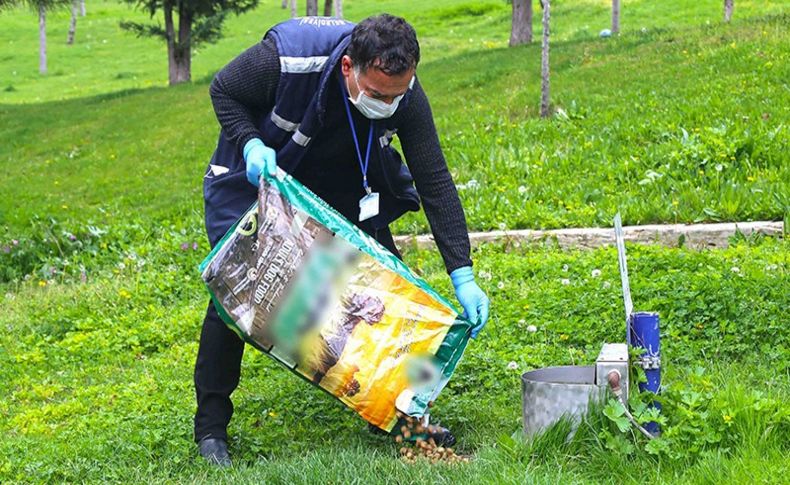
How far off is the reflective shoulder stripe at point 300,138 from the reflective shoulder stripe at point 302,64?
0.22m

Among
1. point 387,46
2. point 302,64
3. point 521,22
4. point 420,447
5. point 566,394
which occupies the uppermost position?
point 387,46

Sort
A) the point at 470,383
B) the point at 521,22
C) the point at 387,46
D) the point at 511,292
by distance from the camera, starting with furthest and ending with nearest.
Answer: the point at 521,22 → the point at 511,292 → the point at 470,383 → the point at 387,46

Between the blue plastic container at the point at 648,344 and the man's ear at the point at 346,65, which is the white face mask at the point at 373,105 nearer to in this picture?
the man's ear at the point at 346,65

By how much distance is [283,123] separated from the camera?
12.2 feet

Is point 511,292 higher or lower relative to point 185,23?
higher

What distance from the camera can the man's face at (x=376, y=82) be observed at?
334 cm

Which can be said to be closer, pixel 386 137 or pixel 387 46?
pixel 387 46

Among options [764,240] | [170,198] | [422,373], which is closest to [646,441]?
[422,373]

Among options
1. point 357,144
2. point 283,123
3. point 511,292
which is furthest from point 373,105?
point 511,292

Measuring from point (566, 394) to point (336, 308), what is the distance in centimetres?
81

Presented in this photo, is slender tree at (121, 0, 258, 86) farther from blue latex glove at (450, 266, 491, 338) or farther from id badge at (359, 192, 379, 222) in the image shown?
blue latex glove at (450, 266, 491, 338)

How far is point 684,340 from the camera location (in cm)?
462

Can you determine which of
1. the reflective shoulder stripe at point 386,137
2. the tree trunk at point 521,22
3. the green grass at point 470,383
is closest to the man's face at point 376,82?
the reflective shoulder stripe at point 386,137

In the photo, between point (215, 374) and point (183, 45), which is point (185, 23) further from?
point (215, 374)
